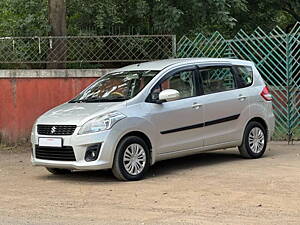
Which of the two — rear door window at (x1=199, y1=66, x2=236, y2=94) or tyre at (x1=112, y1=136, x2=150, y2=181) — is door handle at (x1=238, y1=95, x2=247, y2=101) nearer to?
rear door window at (x1=199, y1=66, x2=236, y2=94)

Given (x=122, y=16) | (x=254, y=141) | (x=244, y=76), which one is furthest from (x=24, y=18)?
(x=254, y=141)

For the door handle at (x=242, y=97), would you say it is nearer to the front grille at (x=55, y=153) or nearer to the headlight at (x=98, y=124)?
the headlight at (x=98, y=124)

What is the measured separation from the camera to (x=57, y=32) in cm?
1384

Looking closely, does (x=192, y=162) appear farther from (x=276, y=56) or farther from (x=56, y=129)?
(x=276, y=56)

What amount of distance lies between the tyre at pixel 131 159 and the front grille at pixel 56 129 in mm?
712

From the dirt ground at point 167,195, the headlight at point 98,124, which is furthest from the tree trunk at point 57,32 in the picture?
the headlight at point 98,124

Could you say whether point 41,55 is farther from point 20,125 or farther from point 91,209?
point 91,209

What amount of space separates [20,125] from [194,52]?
13.7 feet

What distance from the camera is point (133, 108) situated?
874cm

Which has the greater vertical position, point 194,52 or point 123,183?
point 194,52

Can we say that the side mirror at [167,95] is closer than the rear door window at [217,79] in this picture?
Yes

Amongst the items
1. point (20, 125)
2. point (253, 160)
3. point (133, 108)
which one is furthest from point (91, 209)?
point (20, 125)

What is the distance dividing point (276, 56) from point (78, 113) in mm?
5689

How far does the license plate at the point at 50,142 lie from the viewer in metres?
8.53
